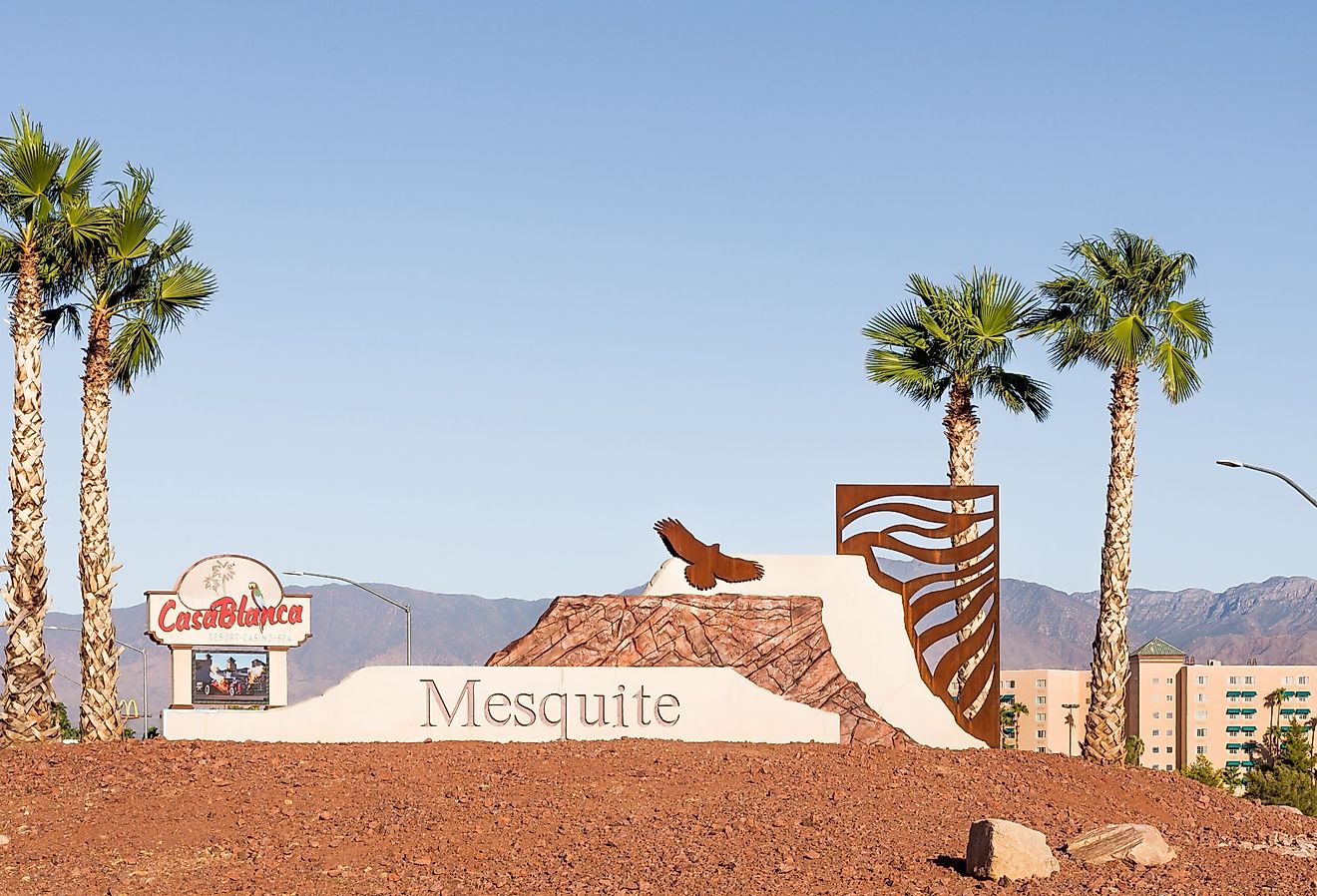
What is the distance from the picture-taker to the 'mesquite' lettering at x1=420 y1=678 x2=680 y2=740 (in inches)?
975

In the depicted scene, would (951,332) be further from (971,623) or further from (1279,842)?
(1279,842)

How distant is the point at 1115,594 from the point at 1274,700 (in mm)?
156304

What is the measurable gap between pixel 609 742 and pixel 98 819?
7624 millimetres

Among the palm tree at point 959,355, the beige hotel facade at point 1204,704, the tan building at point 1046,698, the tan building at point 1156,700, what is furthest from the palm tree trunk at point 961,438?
the tan building at point 1046,698

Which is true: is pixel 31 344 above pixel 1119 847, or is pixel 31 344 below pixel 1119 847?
above

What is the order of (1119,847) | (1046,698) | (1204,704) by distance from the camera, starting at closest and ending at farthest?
(1119,847)
(1204,704)
(1046,698)

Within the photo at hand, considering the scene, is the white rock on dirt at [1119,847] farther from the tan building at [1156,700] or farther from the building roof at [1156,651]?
the building roof at [1156,651]

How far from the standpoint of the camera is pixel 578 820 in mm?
19031

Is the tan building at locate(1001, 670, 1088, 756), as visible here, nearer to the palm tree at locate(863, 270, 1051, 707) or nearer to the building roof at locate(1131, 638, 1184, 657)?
the building roof at locate(1131, 638, 1184, 657)

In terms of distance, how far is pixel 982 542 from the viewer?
30.2 m

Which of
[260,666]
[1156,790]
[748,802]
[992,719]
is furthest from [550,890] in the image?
[260,666]

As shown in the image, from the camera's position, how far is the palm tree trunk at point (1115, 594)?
102 ft

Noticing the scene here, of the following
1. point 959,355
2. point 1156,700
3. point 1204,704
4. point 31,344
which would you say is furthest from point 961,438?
point 1156,700

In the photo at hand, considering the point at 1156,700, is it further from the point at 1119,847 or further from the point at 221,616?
the point at 1119,847
